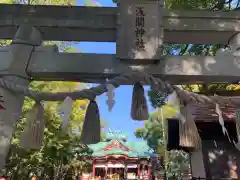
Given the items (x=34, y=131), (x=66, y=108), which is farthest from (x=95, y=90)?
(x=34, y=131)

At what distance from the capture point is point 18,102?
3.24 meters

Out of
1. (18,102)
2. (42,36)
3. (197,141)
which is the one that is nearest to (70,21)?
(42,36)

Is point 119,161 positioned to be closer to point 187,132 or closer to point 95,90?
point 187,132

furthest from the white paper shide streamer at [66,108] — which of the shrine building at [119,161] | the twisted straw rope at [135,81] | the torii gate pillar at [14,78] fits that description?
the shrine building at [119,161]

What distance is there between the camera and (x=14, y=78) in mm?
3191

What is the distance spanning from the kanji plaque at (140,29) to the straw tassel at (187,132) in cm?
87

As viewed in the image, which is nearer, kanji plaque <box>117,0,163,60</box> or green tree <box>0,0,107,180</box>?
kanji plaque <box>117,0,163,60</box>

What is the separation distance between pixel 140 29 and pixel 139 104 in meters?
1.22

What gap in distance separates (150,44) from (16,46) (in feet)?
6.20

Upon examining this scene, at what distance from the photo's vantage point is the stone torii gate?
3.29 meters

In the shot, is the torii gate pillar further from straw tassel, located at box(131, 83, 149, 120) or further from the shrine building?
the shrine building

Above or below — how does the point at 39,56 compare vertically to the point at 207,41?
below

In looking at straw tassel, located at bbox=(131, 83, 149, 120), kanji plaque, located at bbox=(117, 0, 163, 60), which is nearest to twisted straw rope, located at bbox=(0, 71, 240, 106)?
straw tassel, located at bbox=(131, 83, 149, 120)

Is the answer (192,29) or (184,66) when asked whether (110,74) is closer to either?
(184,66)
